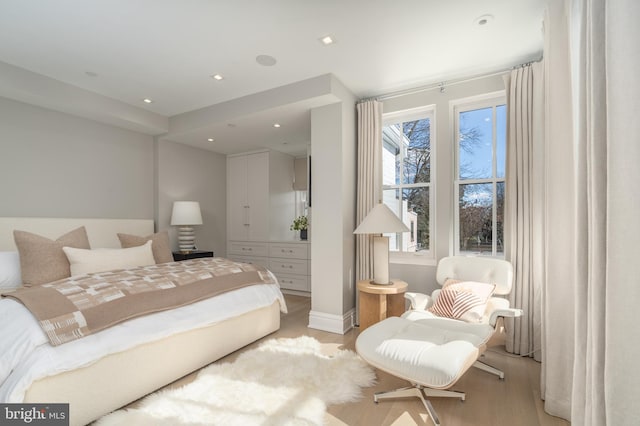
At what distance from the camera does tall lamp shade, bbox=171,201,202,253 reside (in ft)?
14.5

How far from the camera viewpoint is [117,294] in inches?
82.6

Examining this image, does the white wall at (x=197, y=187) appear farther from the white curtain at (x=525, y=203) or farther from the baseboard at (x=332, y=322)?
the white curtain at (x=525, y=203)

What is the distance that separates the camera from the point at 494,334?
2115mm

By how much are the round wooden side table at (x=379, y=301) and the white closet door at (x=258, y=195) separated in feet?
8.57

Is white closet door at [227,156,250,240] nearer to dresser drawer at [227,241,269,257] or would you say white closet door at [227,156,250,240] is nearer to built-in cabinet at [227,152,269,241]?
built-in cabinet at [227,152,269,241]

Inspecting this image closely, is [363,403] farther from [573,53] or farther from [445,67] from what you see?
[445,67]

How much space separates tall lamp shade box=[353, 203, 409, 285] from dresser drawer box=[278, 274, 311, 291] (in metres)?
1.97

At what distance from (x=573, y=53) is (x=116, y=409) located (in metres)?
3.32

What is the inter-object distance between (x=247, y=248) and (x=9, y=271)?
3.08 meters

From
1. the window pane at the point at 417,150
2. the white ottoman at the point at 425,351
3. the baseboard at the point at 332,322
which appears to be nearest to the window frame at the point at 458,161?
the window pane at the point at 417,150

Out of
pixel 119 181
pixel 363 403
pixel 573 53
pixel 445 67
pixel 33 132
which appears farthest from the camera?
pixel 119 181

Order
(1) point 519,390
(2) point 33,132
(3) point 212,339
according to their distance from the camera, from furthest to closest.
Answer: (2) point 33,132 < (3) point 212,339 < (1) point 519,390

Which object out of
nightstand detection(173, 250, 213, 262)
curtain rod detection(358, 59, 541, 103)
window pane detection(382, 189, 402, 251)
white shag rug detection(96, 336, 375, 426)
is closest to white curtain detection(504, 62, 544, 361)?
curtain rod detection(358, 59, 541, 103)

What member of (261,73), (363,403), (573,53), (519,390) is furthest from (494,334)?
(261,73)
